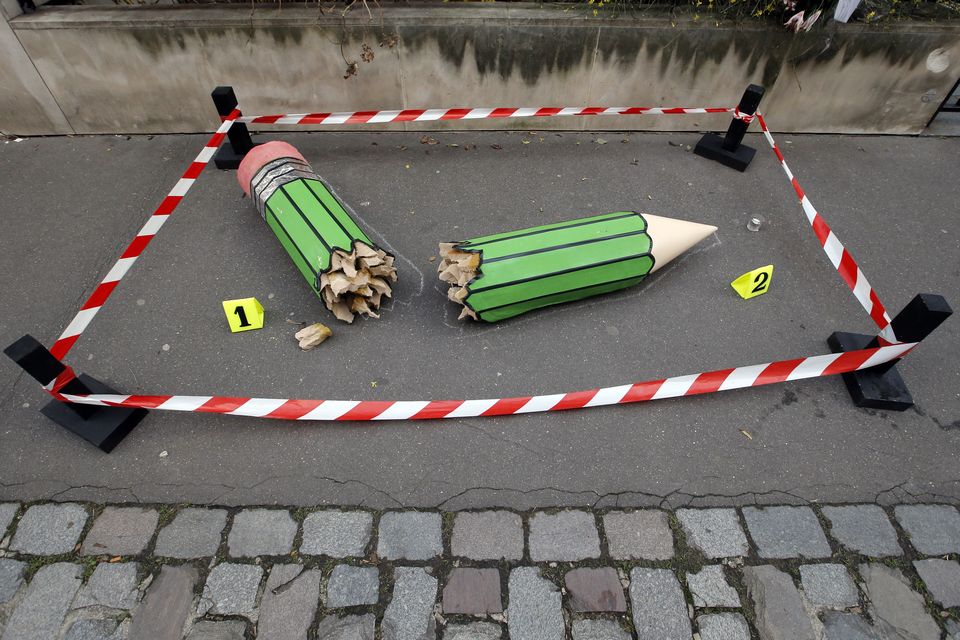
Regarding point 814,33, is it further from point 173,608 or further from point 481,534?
point 173,608

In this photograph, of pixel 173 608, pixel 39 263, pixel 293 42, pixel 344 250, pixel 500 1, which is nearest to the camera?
pixel 173 608

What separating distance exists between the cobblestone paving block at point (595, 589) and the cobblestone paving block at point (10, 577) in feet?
9.00

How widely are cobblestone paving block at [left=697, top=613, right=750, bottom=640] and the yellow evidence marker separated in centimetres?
322

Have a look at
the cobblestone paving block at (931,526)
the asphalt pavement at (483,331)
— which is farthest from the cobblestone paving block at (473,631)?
the cobblestone paving block at (931,526)

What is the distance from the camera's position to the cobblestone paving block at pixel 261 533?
280cm

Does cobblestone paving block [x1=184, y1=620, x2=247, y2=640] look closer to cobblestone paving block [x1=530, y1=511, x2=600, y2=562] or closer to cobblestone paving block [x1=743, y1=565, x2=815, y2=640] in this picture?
cobblestone paving block [x1=530, y1=511, x2=600, y2=562]

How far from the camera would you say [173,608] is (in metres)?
2.62

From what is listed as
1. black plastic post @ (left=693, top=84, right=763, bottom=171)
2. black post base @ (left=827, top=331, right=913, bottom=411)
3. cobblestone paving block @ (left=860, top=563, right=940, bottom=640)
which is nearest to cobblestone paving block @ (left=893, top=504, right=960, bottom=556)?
cobblestone paving block @ (left=860, top=563, right=940, bottom=640)

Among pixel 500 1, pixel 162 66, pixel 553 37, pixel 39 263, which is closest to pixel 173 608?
pixel 39 263

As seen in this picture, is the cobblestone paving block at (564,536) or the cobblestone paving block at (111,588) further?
the cobblestone paving block at (564,536)

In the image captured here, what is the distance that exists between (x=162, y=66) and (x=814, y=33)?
19.9 feet

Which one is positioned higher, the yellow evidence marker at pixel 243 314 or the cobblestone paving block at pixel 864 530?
the yellow evidence marker at pixel 243 314

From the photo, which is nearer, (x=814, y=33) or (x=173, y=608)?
(x=173, y=608)

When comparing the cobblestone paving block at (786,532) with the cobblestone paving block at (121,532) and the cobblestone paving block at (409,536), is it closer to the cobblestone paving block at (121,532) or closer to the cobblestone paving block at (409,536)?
the cobblestone paving block at (409,536)
